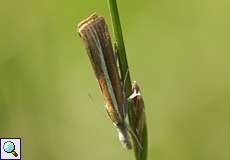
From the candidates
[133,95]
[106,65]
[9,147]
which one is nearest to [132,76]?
[9,147]

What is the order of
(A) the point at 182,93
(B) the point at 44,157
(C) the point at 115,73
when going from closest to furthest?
(C) the point at 115,73, (B) the point at 44,157, (A) the point at 182,93

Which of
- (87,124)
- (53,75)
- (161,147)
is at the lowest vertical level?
(161,147)

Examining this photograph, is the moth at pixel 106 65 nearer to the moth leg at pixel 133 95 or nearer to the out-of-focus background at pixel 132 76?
the moth leg at pixel 133 95

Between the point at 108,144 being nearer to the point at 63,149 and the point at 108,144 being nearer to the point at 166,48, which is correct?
the point at 63,149

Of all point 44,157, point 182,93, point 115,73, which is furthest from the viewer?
point 182,93

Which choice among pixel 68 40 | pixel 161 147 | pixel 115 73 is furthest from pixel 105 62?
pixel 68 40

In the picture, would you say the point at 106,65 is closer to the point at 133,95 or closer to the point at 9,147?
the point at 133,95
